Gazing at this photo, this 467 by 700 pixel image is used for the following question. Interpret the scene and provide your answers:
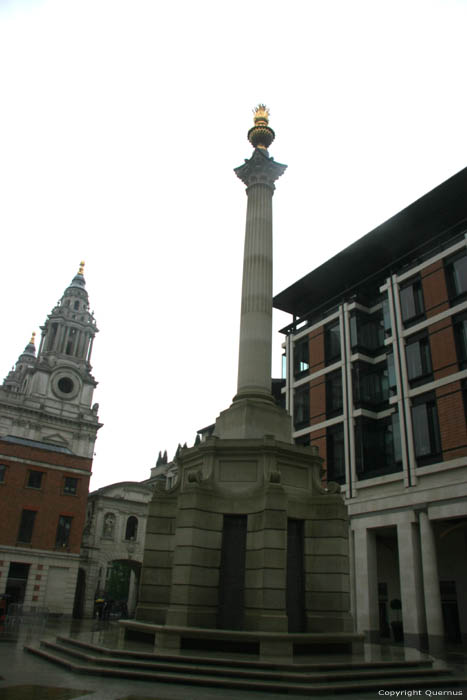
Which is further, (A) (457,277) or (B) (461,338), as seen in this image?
(A) (457,277)

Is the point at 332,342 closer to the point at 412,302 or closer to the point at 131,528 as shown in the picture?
the point at 412,302

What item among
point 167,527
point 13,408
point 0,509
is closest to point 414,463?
point 167,527

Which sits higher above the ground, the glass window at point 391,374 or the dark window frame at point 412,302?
the dark window frame at point 412,302

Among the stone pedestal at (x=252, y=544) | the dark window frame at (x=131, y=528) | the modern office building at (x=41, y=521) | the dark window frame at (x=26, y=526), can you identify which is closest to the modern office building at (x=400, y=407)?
the stone pedestal at (x=252, y=544)

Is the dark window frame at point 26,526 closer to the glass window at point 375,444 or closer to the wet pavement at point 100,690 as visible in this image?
the glass window at point 375,444

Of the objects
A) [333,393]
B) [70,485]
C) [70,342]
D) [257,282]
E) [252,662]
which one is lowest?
[252,662]

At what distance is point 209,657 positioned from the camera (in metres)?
12.2

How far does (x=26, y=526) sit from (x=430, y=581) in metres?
33.1

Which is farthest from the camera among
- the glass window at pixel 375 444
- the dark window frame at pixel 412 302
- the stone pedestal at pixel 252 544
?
the glass window at pixel 375 444

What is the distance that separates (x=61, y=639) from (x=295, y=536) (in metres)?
7.78

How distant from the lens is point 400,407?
37.9 meters

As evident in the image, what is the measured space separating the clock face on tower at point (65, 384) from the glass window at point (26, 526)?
116ft

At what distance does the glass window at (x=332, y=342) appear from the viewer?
151ft

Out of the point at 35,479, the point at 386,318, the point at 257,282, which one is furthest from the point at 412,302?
the point at 35,479
